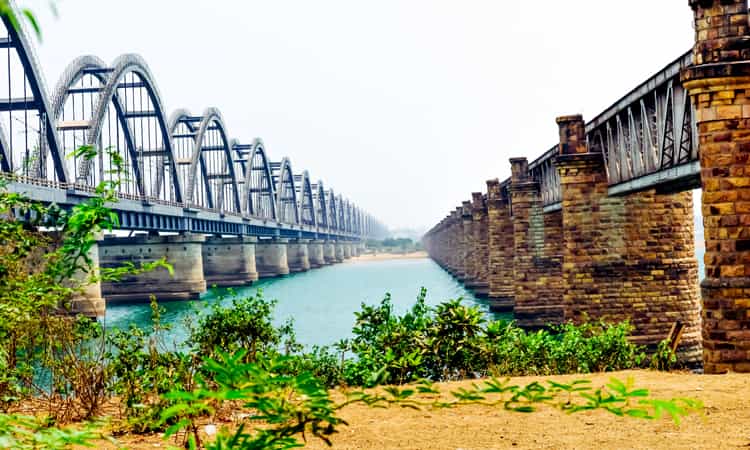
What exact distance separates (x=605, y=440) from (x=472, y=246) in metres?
51.3

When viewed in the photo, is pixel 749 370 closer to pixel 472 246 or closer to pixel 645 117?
pixel 645 117

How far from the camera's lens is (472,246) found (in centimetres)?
5812

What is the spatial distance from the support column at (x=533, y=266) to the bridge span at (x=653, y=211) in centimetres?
5

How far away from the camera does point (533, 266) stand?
3625 centimetres

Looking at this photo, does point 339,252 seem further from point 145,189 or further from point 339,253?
point 145,189

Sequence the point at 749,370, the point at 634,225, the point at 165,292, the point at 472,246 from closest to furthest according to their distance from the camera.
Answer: the point at 749,370 < the point at 634,225 < the point at 472,246 < the point at 165,292

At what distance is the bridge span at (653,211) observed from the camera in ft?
44.5

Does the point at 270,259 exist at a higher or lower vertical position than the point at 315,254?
lower

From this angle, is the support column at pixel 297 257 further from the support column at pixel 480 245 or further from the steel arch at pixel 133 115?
the support column at pixel 480 245

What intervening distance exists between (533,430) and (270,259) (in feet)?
353

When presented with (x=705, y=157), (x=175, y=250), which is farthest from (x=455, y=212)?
(x=705, y=157)

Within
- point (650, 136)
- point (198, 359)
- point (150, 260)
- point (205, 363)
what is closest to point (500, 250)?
point (650, 136)

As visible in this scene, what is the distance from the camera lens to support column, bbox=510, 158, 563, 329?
3591 cm

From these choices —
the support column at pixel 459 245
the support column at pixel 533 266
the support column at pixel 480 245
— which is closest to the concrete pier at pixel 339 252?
the support column at pixel 459 245
